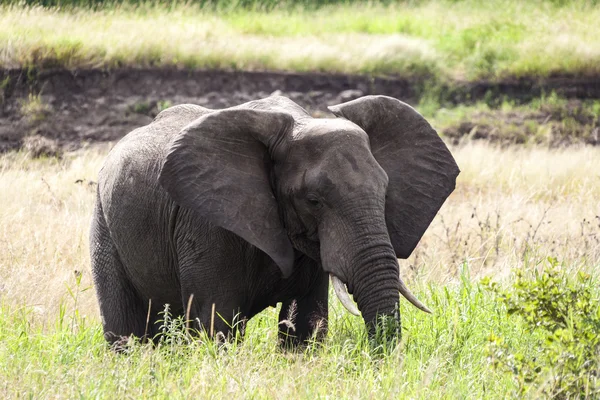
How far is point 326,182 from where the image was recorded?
5336 mm

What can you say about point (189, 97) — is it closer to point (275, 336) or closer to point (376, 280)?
point (275, 336)

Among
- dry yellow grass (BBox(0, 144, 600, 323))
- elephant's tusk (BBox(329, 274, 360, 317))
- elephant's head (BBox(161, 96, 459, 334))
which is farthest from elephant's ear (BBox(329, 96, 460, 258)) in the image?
dry yellow grass (BBox(0, 144, 600, 323))

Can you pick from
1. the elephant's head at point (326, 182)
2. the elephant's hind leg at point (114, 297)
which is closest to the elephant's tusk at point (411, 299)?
the elephant's head at point (326, 182)

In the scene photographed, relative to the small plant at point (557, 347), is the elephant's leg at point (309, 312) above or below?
below

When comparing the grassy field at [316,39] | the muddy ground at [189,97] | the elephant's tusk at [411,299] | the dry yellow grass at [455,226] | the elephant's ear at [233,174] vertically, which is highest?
the elephant's ear at [233,174]

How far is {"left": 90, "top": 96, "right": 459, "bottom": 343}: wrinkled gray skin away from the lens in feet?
17.4

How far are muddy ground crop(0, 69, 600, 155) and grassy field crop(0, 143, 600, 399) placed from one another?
26.4ft

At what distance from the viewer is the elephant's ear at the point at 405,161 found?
5.97 metres

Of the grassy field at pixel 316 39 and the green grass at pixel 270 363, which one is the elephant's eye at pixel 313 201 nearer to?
the green grass at pixel 270 363

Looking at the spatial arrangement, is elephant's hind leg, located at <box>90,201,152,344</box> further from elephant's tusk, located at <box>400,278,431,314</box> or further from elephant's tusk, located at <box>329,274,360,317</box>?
elephant's tusk, located at <box>400,278,431,314</box>

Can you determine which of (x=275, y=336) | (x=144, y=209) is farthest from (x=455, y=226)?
(x=144, y=209)

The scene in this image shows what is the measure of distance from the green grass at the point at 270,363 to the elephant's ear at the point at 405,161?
621mm

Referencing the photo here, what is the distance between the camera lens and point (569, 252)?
8.92 meters

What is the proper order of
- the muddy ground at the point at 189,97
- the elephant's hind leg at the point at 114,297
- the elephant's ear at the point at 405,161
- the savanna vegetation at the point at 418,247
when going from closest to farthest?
the savanna vegetation at the point at 418,247
the elephant's ear at the point at 405,161
the elephant's hind leg at the point at 114,297
the muddy ground at the point at 189,97
